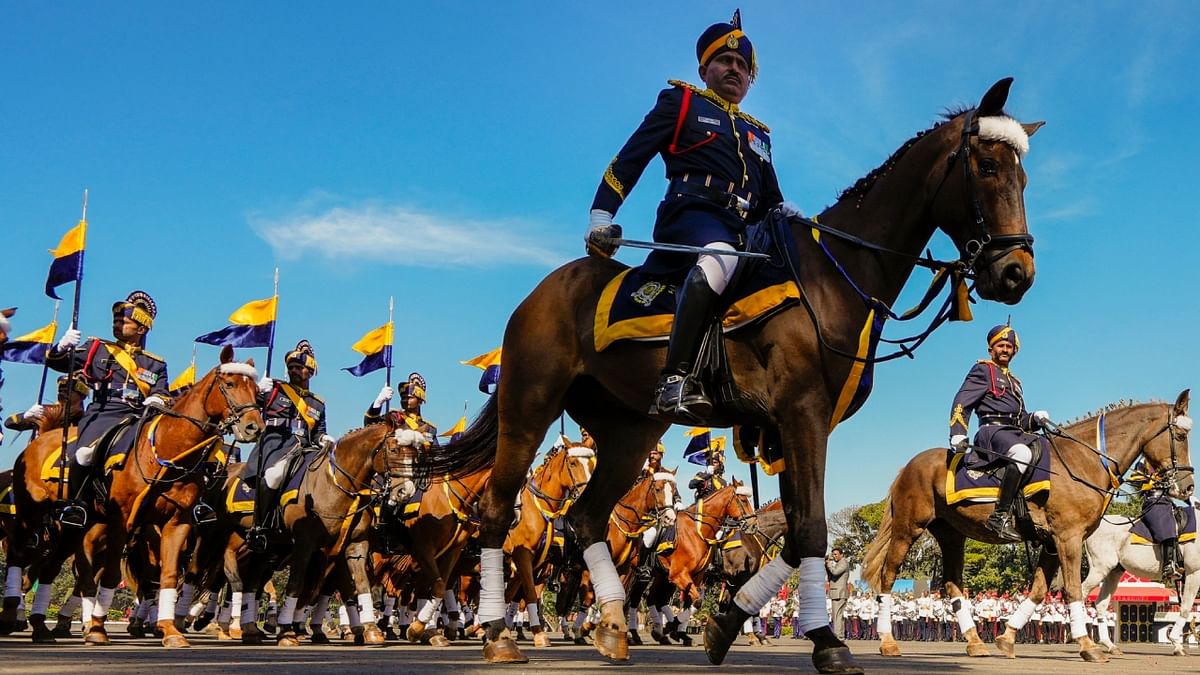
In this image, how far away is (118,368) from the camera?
45.2ft

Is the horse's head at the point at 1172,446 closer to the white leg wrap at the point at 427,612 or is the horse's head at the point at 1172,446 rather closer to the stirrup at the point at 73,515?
the white leg wrap at the point at 427,612

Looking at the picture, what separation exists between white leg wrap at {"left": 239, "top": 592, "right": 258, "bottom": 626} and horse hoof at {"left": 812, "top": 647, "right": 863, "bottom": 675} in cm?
1170

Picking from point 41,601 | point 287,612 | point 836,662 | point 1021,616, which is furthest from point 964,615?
point 41,601

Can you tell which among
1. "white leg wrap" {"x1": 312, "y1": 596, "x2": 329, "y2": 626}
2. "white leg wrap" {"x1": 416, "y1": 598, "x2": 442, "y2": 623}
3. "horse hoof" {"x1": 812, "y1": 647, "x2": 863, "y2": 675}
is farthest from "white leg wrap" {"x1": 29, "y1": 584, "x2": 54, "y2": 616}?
"horse hoof" {"x1": 812, "y1": 647, "x2": 863, "y2": 675}

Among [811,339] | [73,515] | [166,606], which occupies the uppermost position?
[811,339]

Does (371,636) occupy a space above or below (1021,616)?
below

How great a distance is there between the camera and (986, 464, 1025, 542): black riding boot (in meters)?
13.9

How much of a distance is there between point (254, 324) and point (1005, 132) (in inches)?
577

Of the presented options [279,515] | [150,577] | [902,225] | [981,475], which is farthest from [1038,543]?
[150,577]

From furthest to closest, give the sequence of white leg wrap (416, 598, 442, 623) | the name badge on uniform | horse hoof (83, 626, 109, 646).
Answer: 1. white leg wrap (416, 598, 442, 623)
2. horse hoof (83, 626, 109, 646)
3. the name badge on uniform

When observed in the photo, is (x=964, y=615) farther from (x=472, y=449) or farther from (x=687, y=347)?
(x=687, y=347)

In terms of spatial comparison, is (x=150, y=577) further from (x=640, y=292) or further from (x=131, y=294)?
(x=640, y=292)

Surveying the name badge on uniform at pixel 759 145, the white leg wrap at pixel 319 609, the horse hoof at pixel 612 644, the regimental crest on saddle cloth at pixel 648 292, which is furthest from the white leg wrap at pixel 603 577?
the white leg wrap at pixel 319 609

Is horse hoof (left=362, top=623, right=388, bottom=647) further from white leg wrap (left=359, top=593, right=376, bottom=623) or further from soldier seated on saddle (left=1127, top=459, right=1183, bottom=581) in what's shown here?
soldier seated on saddle (left=1127, top=459, right=1183, bottom=581)
